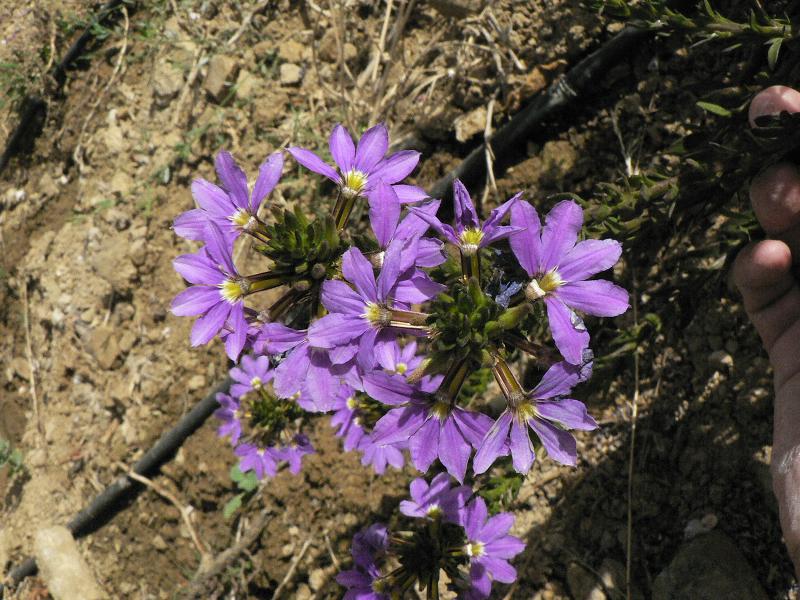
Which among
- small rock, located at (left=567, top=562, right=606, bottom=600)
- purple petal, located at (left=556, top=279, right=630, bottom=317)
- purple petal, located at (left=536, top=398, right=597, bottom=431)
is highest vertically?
purple petal, located at (left=556, top=279, right=630, bottom=317)

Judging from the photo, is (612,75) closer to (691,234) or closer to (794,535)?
(691,234)

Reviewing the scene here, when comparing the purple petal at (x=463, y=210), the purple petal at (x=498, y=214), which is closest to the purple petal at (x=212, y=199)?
the purple petal at (x=463, y=210)

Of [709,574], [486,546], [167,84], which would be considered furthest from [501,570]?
[167,84]

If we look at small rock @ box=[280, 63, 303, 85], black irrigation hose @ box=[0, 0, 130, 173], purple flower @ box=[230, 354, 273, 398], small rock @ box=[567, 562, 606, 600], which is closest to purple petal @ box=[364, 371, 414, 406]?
purple flower @ box=[230, 354, 273, 398]

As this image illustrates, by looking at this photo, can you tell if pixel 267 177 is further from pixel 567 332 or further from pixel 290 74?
pixel 290 74

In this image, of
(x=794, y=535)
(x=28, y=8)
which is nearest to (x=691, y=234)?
(x=794, y=535)

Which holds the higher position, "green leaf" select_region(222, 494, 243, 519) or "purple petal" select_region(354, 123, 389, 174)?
"purple petal" select_region(354, 123, 389, 174)

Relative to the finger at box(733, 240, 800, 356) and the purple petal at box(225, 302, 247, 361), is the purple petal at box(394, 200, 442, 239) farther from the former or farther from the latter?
the finger at box(733, 240, 800, 356)
